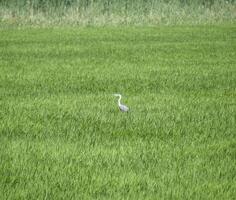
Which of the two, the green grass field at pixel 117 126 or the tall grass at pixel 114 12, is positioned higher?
the green grass field at pixel 117 126

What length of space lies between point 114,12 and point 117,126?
26.5 m

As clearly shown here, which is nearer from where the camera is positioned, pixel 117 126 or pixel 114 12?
pixel 117 126

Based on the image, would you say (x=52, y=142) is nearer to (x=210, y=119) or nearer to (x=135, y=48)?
(x=210, y=119)

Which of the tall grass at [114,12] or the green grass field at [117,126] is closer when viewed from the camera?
the green grass field at [117,126]

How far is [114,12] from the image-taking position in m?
35.4

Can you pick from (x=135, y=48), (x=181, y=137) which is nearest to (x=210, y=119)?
(x=181, y=137)

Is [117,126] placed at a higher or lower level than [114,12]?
higher

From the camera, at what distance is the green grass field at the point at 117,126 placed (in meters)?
6.38

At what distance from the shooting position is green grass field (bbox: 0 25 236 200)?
20.9ft

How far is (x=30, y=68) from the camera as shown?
17.0m

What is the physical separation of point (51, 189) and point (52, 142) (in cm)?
214

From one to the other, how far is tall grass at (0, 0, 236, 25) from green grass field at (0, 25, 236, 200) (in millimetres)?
11780

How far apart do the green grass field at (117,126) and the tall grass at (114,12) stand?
11.8m

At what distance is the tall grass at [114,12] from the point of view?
3231cm
